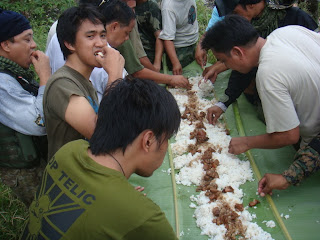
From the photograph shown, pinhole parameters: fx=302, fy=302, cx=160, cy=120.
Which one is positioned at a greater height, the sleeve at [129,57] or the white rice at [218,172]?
the sleeve at [129,57]

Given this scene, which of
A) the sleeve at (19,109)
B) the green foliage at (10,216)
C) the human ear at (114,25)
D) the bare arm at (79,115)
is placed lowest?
the green foliage at (10,216)

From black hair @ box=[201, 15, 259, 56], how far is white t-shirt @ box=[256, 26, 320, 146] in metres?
0.16

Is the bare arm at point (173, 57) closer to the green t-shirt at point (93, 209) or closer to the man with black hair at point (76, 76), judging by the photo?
the man with black hair at point (76, 76)

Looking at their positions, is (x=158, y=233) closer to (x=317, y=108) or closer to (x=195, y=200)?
(x=195, y=200)

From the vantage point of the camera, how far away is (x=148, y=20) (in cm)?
430

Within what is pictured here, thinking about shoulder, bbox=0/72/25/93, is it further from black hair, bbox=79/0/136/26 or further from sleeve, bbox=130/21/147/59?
sleeve, bbox=130/21/147/59

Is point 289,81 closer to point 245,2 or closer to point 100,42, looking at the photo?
point 100,42

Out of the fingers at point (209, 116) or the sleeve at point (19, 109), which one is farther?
the fingers at point (209, 116)

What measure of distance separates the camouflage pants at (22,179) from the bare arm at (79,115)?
2.74ft

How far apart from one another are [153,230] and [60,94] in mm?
1017

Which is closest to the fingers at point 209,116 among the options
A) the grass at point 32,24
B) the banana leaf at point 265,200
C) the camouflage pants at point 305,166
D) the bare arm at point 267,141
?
the banana leaf at point 265,200

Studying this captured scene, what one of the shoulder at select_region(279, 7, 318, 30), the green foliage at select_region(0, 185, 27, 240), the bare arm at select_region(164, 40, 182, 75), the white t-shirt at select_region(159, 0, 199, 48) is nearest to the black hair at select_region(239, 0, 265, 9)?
the shoulder at select_region(279, 7, 318, 30)

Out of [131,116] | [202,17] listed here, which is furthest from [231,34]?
[202,17]

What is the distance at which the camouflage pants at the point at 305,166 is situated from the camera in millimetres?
2258
